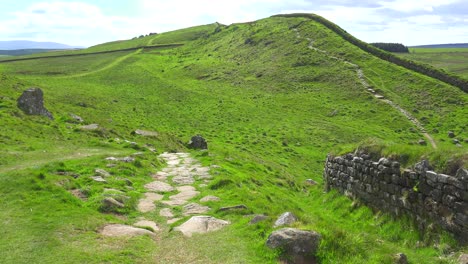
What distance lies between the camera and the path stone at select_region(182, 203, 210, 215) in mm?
16688

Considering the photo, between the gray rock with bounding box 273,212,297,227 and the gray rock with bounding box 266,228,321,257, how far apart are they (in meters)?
1.07

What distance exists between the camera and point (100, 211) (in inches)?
621

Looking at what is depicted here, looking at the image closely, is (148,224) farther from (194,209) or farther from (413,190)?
(413,190)

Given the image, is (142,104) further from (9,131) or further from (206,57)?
(206,57)

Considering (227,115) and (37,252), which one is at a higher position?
(37,252)

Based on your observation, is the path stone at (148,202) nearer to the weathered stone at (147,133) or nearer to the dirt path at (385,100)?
the weathered stone at (147,133)

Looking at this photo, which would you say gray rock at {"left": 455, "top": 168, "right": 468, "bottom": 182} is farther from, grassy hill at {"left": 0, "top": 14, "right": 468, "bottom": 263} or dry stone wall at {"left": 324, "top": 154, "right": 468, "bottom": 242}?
grassy hill at {"left": 0, "top": 14, "right": 468, "bottom": 263}

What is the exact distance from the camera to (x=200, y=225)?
580 inches

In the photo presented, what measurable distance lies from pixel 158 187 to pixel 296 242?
1160 cm

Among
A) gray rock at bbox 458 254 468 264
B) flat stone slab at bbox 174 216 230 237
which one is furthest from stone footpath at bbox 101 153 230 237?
gray rock at bbox 458 254 468 264

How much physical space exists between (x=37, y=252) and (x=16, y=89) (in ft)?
126

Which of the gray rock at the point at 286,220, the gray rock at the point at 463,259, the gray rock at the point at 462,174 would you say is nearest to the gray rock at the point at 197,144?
the gray rock at the point at 286,220

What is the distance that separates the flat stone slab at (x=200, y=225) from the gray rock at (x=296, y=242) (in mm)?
3393

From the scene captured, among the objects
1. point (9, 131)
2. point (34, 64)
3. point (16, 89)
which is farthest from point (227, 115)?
point (34, 64)
